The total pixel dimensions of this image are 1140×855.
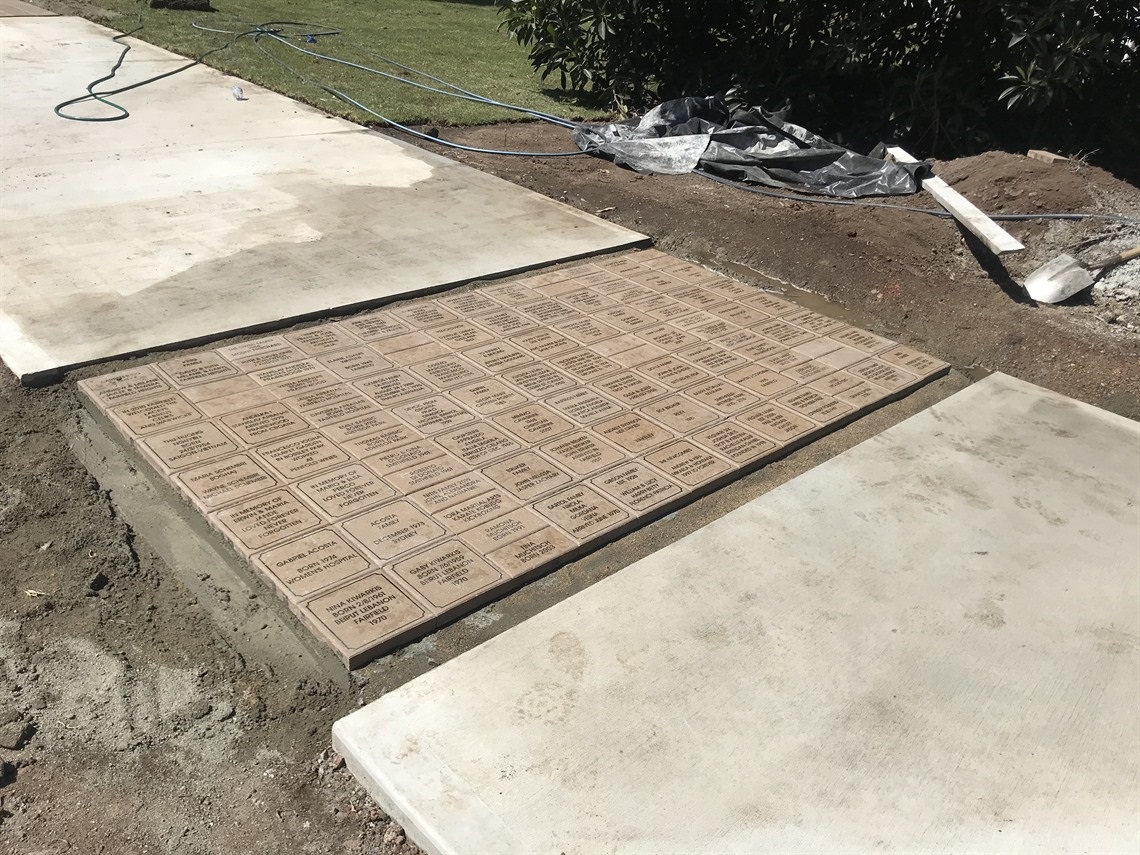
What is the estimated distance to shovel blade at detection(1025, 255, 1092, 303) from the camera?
5.94 metres

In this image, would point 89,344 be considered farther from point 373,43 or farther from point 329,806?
point 373,43

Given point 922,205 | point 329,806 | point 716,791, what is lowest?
point 329,806

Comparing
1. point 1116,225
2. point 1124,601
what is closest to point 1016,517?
point 1124,601

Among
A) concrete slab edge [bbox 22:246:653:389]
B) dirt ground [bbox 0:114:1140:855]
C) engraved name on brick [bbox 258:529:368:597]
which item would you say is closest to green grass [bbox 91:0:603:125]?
concrete slab edge [bbox 22:246:653:389]

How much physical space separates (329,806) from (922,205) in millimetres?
6355

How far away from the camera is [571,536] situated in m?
3.63

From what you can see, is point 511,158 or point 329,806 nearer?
point 329,806

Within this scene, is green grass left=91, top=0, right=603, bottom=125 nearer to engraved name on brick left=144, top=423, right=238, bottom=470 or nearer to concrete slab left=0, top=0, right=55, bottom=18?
concrete slab left=0, top=0, right=55, bottom=18

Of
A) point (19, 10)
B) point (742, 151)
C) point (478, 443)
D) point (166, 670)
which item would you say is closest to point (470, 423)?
point (478, 443)

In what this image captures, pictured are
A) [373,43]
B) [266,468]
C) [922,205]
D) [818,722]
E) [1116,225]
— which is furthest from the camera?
[373,43]

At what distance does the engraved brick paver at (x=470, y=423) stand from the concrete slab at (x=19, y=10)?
32.7 feet

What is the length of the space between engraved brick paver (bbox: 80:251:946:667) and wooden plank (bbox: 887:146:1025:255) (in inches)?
44.5

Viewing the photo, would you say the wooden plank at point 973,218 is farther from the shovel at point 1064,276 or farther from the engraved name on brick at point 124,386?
the engraved name on brick at point 124,386

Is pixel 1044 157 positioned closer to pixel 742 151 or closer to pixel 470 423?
pixel 742 151
